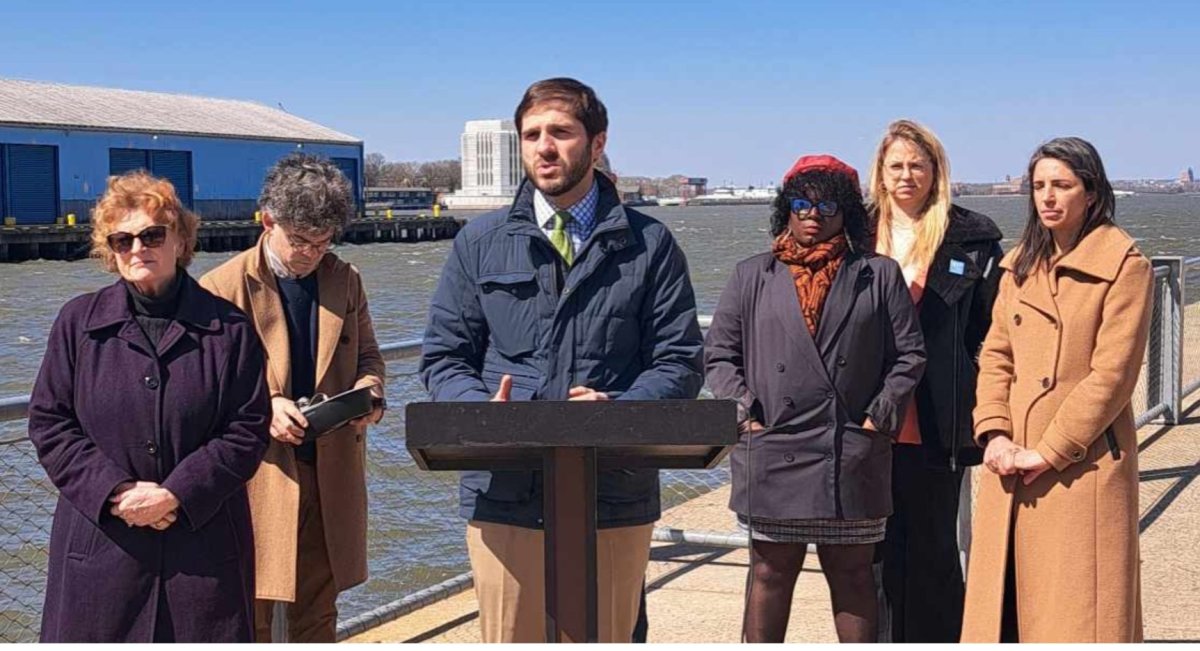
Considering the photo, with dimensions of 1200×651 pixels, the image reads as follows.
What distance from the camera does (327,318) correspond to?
13.0 feet

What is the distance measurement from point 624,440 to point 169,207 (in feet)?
4.66

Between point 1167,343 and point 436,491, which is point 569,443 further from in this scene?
point 436,491

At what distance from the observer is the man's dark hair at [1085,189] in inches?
155

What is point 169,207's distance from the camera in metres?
3.38

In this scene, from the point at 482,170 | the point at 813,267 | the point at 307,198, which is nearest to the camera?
the point at 307,198

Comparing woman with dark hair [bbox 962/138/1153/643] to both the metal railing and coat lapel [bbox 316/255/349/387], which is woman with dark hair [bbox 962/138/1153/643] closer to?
coat lapel [bbox 316/255/349/387]

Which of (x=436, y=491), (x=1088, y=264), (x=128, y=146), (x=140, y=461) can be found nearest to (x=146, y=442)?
(x=140, y=461)

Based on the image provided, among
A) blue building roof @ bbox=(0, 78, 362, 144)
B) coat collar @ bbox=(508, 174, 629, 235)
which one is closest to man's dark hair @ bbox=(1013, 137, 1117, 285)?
coat collar @ bbox=(508, 174, 629, 235)

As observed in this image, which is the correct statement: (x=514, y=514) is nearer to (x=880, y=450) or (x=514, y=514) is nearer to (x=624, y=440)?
(x=624, y=440)

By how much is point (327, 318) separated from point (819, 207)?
4.75ft

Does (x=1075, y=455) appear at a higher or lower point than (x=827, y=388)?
lower

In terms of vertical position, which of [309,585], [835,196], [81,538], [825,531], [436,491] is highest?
[835,196]

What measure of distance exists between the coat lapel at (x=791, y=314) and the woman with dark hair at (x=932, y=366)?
473mm

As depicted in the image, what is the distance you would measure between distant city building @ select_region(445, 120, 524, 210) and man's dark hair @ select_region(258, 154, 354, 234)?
146 metres
